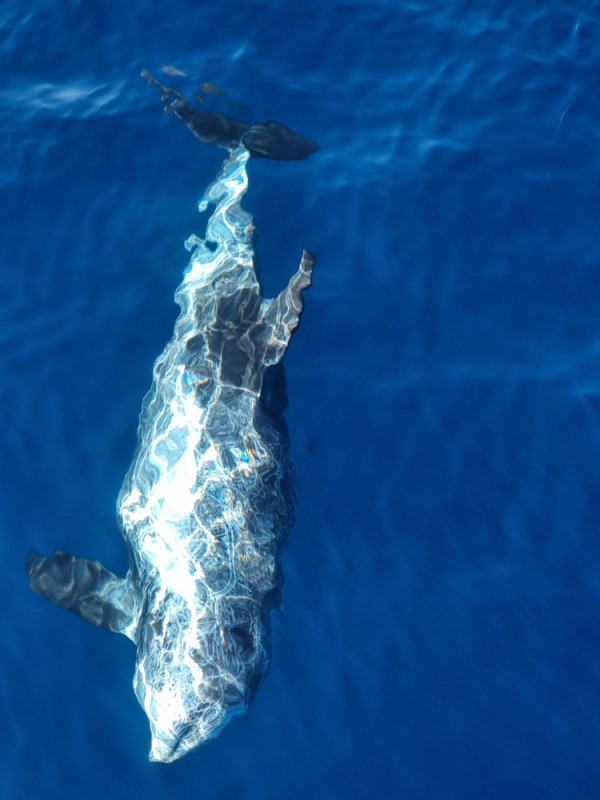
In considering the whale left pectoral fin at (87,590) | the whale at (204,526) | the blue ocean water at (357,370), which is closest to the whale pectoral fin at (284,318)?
the whale at (204,526)

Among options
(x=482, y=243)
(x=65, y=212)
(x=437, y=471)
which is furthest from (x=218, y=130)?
(x=437, y=471)

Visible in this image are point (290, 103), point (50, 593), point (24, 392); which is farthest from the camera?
point (290, 103)

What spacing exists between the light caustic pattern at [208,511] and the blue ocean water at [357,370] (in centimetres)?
71

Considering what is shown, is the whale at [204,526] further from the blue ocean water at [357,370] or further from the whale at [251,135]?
the whale at [251,135]

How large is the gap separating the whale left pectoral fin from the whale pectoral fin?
13.2ft

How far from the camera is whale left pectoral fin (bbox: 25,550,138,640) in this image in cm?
1162

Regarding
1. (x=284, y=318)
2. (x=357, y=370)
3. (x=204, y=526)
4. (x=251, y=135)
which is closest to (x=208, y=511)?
(x=204, y=526)

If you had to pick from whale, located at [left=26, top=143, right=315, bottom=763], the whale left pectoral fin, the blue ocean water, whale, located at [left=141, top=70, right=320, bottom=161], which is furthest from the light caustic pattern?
whale, located at [left=141, top=70, right=320, bottom=161]

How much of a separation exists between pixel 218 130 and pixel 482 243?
5.69 metres

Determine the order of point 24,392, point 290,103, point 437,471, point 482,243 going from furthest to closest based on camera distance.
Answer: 1. point 290,103
2. point 482,243
3. point 24,392
4. point 437,471

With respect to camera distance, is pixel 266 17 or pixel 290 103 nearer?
pixel 290 103

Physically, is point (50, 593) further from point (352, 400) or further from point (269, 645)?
point (352, 400)

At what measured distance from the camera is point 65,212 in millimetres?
15953

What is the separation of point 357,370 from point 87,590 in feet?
18.5
